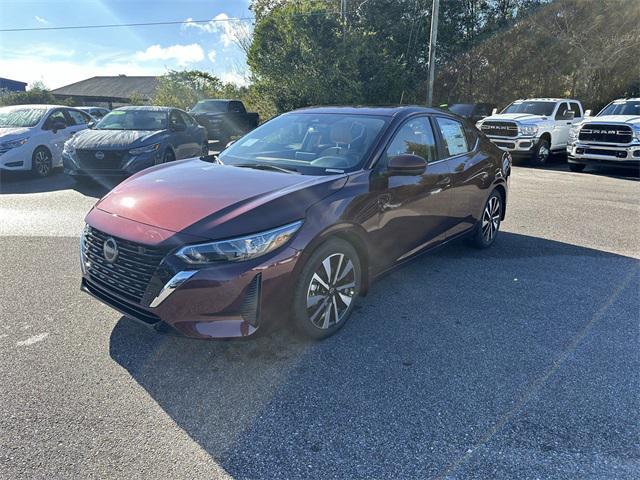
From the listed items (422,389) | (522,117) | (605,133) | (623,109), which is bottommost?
(422,389)

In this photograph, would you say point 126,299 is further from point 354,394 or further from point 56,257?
point 56,257

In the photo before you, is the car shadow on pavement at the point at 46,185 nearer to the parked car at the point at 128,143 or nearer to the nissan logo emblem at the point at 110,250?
the parked car at the point at 128,143

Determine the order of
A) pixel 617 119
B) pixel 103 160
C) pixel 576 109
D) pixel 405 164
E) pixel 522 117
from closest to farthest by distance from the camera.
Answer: pixel 405 164, pixel 103 160, pixel 617 119, pixel 522 117, pixel 576 109

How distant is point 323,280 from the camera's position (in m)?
3.32

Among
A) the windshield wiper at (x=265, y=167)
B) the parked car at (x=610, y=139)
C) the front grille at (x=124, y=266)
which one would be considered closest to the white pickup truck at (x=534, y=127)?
the parked car at (x=610, y=139)

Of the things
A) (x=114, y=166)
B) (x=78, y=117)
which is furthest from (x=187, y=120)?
(x=78, y=117)

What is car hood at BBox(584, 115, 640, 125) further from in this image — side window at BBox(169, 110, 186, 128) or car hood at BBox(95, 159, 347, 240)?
car hood at BBox(95, 159, 347, 240)

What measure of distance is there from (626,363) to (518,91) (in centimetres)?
2708

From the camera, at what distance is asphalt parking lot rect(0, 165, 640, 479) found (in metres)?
2.33

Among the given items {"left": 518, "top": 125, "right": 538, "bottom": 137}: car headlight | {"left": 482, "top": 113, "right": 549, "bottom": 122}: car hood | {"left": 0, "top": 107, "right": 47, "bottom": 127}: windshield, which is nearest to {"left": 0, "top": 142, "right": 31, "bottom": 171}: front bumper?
{"left": 0, "top": 107, "right": 47, "bottom": 127}: windshield

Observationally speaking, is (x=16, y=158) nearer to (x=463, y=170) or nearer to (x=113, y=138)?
(x=113, y=138)

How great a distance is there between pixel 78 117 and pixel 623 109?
47.4 ft

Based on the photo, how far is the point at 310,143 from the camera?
416cm

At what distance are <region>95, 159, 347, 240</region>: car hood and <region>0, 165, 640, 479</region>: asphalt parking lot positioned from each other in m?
0.95
